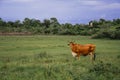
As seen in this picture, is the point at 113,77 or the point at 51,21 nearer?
the point at 113,77

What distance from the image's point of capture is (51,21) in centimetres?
7512

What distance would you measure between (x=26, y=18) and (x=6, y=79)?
217ft

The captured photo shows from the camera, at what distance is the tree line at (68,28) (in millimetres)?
45672

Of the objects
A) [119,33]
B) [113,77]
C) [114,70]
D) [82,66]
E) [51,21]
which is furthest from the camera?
[51,21]

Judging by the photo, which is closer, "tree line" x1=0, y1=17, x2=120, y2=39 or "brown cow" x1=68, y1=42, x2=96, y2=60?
"brown cow" x1=68, y1=42, x2=96, y2=60

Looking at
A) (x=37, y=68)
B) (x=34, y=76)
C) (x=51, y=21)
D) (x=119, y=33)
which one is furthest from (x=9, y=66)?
(x=51, y=21)

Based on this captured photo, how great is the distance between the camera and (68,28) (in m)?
64.4

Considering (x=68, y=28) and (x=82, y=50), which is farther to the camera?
(x=68, y=28)

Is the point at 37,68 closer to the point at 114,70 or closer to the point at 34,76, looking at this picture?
the point at 34,76

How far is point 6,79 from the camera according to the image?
10.6 metres

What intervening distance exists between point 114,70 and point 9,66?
17.3 feet

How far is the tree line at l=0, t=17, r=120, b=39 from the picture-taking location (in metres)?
45.7

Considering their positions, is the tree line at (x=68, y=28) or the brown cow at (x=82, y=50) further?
the tree line at (x=68, y=28)

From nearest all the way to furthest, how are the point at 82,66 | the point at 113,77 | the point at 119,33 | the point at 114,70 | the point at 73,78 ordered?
the point at 73,78, the point at 113,77, the point at 114,70, the point at 82,66, the point at 119,33
